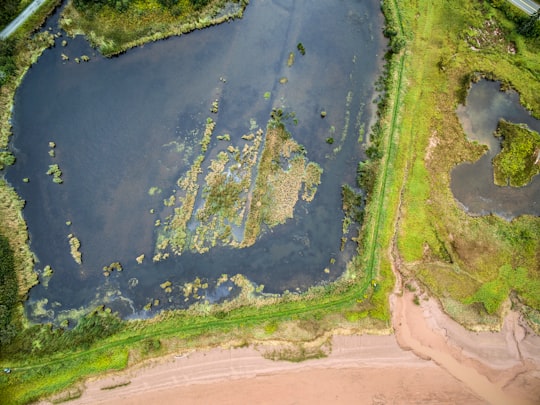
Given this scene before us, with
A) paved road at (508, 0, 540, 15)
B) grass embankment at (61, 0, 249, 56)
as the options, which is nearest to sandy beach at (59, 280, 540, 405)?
grass embankment at (61, 0, 249, 56)

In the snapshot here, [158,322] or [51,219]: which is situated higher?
[51,219]

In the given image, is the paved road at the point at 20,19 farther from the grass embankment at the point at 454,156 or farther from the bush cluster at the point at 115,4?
the grass embankment at the point at 454,156

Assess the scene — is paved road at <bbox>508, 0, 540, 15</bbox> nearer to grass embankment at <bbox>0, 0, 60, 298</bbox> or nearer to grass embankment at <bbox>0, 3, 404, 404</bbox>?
grass embankment at <bbox>0, 3, 404, 404</bbox>

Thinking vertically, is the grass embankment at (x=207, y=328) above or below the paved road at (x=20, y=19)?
below

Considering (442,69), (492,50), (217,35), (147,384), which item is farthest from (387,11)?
(147,384)

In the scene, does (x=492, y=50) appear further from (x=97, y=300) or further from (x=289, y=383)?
(x=97, y=300)

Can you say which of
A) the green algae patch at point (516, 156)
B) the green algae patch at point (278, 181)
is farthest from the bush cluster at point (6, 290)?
the green algae patch at point (516, 156)
